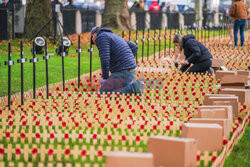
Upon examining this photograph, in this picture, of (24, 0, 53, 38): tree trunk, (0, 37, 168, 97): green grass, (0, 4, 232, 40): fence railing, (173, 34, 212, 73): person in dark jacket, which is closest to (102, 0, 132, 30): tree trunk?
(0, 4, 232, 40): fence railing

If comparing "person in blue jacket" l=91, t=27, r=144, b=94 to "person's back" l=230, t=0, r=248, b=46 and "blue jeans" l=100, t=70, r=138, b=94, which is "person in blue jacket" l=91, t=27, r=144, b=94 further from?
"person's back" l=230, t=0, r=248, b=46

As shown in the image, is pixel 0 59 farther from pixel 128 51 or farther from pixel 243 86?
pixel 243 86

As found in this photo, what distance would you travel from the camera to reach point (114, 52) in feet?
28.3

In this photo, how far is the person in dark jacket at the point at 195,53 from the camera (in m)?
10.7

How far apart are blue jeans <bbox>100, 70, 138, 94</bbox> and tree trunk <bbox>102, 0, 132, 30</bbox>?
15668 millimetres

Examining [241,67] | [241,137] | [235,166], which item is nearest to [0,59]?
[241,67]

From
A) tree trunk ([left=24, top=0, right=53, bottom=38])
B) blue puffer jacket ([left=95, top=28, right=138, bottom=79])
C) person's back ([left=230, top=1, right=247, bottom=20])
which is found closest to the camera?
blue puffer jacket ([left=95, top=28, right=138, bottom=79])

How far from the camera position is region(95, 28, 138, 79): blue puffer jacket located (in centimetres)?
844

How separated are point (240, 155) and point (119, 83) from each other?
3523mm

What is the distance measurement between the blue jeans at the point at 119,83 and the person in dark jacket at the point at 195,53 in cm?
234

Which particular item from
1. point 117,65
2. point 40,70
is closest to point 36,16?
point 40,70

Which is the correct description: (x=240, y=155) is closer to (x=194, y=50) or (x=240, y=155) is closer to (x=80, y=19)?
(x=194, y=50)

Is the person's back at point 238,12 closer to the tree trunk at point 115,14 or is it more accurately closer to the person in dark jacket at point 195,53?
the tree trunk at point 115,14

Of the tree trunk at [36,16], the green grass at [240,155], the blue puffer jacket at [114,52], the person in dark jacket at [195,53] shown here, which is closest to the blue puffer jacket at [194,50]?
the person in dark jacket at [195,53]
